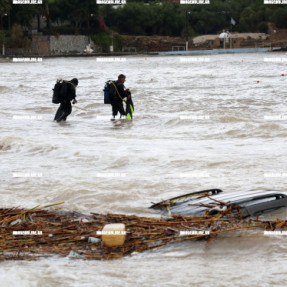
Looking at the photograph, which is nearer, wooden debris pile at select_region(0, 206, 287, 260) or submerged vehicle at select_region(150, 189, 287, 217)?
wooden debris pile at select_region(0, 206, 287, 260)

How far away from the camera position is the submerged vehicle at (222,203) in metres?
6.22

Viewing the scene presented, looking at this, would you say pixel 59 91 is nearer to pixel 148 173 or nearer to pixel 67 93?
pixel 67 93

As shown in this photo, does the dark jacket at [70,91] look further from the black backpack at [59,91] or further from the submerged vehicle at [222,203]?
the submerged vehicle at [222,203]

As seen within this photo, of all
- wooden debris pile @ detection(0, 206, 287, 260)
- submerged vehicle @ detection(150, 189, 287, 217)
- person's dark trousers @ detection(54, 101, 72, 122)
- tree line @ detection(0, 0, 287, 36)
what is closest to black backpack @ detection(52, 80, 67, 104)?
person's dark trousers @ detection(54, 101, 72, 122)

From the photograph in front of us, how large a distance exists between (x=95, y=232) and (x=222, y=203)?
132cm

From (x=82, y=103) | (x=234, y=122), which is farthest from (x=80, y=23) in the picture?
(x=234, y=122)

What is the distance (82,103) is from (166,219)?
825 inches

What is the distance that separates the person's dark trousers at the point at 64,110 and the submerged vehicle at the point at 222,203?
10.5m

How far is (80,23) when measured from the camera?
122062 millimetres

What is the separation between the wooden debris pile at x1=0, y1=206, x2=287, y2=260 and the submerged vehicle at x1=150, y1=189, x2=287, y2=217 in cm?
13

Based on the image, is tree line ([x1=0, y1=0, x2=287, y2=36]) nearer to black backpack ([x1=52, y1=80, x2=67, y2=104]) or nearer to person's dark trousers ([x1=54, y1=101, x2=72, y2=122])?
person's dark trousers ([x1=54, y1=101, x2=72, y2=122])

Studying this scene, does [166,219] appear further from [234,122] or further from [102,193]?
[234,122]

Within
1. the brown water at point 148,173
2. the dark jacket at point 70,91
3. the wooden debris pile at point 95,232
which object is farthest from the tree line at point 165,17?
the wooden debris pile at point 95,232

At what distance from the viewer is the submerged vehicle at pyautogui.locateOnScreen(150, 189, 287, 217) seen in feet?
20.4
